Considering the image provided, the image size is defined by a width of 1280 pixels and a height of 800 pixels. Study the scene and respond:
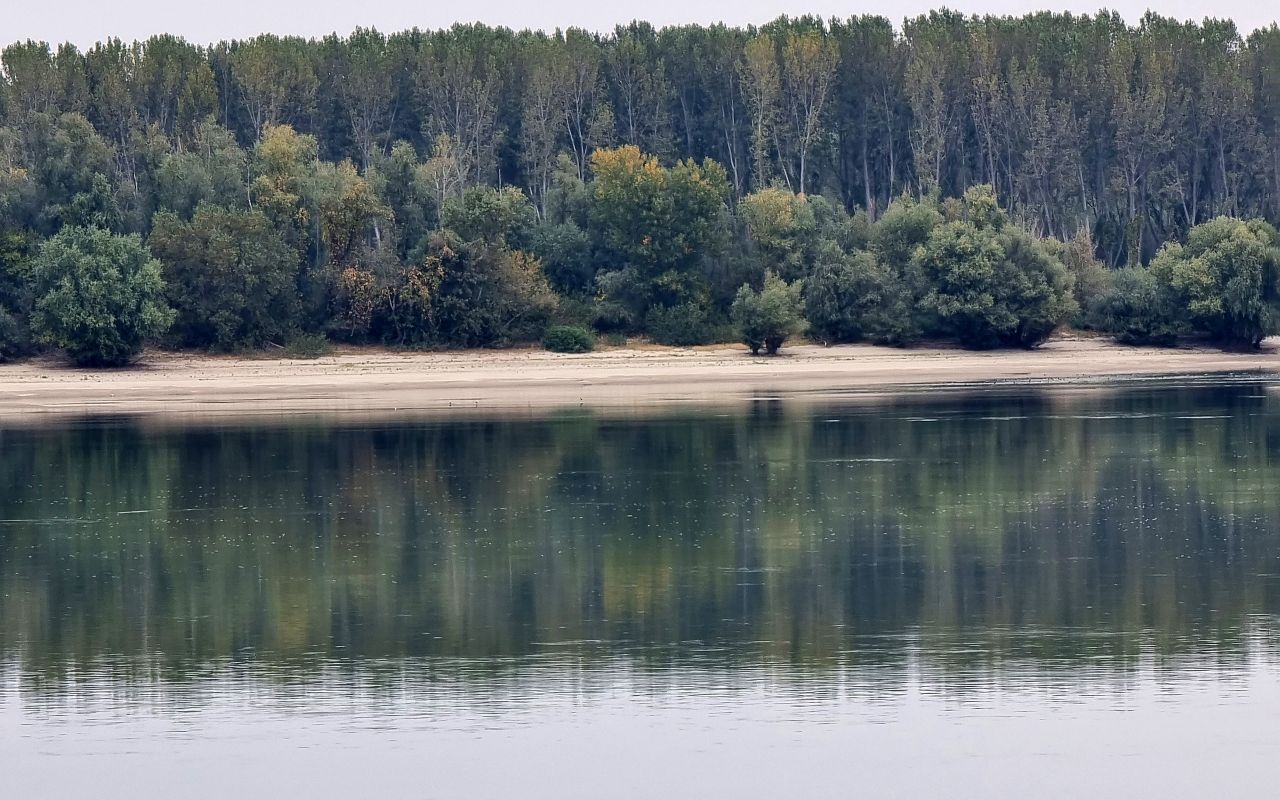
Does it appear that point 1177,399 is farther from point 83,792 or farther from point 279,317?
point 83,792

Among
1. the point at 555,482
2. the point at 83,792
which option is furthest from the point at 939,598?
the point at 555,482

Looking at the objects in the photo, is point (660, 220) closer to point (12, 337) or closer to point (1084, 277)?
point (1084, 277)

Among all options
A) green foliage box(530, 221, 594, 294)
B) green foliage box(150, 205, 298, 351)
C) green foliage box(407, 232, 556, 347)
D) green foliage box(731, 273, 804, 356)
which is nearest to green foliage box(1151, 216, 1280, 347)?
green foliage box(731, 273, 804, 356)

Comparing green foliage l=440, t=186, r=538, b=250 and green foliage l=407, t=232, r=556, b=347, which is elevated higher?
green foliage l=440, t=186, r=538, b=250

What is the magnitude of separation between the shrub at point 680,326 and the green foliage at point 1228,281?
20.1 meters

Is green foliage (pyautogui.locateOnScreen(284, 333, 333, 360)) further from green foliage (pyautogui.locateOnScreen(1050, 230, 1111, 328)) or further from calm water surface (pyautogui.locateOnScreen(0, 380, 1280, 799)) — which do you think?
calm water surface (pyautogui.locateOnScreen(0, 380, 1280, 799))

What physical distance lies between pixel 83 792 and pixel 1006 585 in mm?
11014

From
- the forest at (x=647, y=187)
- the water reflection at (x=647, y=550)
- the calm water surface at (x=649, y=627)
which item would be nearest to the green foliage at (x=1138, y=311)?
the forest at (x=647, y=187)

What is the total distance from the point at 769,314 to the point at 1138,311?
689 inches

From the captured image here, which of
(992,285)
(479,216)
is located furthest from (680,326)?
(992,285)

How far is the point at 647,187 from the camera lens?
79562 millimetres

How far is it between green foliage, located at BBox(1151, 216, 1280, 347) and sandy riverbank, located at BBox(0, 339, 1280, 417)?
1.30 m

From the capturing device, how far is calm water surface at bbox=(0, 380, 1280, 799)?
13.3m

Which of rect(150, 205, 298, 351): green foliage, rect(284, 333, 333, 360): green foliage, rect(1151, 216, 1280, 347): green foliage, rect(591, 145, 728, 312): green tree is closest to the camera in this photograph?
rect(150, 205, 298, 351): green foliage
